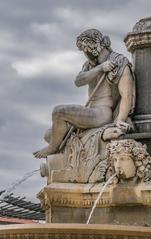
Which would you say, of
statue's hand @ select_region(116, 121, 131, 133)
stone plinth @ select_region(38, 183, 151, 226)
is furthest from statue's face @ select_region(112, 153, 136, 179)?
statue's hand @ select_region(116, 121, 131, 133)

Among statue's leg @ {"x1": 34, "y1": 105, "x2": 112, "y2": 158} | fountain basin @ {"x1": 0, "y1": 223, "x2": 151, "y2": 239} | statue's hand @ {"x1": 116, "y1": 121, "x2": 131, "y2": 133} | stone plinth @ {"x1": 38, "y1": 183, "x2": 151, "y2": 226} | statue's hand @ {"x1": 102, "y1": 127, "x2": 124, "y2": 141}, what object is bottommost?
fountain basin @ {"x1": 0, "y1": 223, "x2": 151, "y2": 239}

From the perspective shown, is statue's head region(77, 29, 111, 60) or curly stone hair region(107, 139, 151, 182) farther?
statue's head region(77, 29, 111, 60)

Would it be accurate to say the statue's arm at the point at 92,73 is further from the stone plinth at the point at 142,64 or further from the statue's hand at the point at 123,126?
the statue's hand at the point at 123,126

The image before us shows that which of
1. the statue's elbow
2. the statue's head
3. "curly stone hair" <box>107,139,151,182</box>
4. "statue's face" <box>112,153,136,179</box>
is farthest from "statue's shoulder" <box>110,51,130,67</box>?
"statue's face" <box>112,153,136,179</box>

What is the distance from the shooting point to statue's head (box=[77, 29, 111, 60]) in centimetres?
A: 1354

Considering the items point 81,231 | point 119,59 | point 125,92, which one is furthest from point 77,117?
point 81,231

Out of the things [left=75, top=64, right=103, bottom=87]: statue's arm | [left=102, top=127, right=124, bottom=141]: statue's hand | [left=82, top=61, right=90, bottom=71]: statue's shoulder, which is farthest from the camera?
[left=82, top=61, right=90, bottom=71]: statue's shoulder

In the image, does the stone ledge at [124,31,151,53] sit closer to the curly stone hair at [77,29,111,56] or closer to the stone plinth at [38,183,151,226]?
the curly stone hair at [77,29,111,56]

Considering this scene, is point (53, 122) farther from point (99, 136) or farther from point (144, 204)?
point (144, 204)

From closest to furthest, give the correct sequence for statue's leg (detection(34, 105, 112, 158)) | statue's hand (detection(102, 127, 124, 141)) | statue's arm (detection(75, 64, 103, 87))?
statue's hand (detection(102, 127, 124, 141)) < statue's leg (detection(34, 105, 112, 158)) < statue's arm (detection(75, 64, 103, 87))

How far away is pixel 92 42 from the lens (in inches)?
533

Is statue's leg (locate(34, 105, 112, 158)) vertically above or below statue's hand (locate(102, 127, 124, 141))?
above

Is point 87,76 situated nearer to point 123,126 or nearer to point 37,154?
point 123,126

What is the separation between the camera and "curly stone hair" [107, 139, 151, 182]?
12.4 metres
